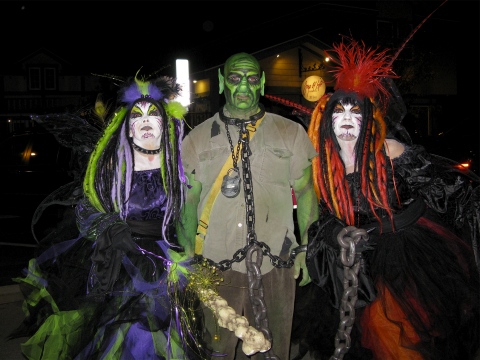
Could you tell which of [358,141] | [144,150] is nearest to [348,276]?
[358,141]

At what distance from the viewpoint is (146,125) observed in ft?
13.9

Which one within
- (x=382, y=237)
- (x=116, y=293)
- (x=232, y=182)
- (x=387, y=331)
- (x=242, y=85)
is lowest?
(x=387, y=331)

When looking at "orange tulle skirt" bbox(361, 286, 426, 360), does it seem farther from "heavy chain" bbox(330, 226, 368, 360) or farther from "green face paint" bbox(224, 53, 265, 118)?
"green face paint" bbox(224, 53, 265, 118)

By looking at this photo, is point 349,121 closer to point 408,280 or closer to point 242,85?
point 242,85

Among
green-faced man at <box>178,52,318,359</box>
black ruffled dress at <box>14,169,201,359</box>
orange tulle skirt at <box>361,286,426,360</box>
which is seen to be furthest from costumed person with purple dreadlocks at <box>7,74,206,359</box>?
orange tulle skirt at <box>361,286,426,360</box>

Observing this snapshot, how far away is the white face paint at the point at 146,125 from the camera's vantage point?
422cm

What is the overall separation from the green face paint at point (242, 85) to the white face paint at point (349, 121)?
0.61 meters

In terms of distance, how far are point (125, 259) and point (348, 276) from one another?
146 cm

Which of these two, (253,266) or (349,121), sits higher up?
(349,121)

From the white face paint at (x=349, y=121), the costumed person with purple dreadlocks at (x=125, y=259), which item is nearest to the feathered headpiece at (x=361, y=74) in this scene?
the white face paint at (x=349, y=121)

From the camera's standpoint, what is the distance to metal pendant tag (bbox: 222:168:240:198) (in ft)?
13.0

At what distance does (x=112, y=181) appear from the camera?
418 cm

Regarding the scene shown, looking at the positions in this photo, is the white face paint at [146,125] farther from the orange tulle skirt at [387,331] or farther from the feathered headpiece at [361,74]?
the orange tulle skirt at [387,331]

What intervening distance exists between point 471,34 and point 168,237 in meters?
24.0
